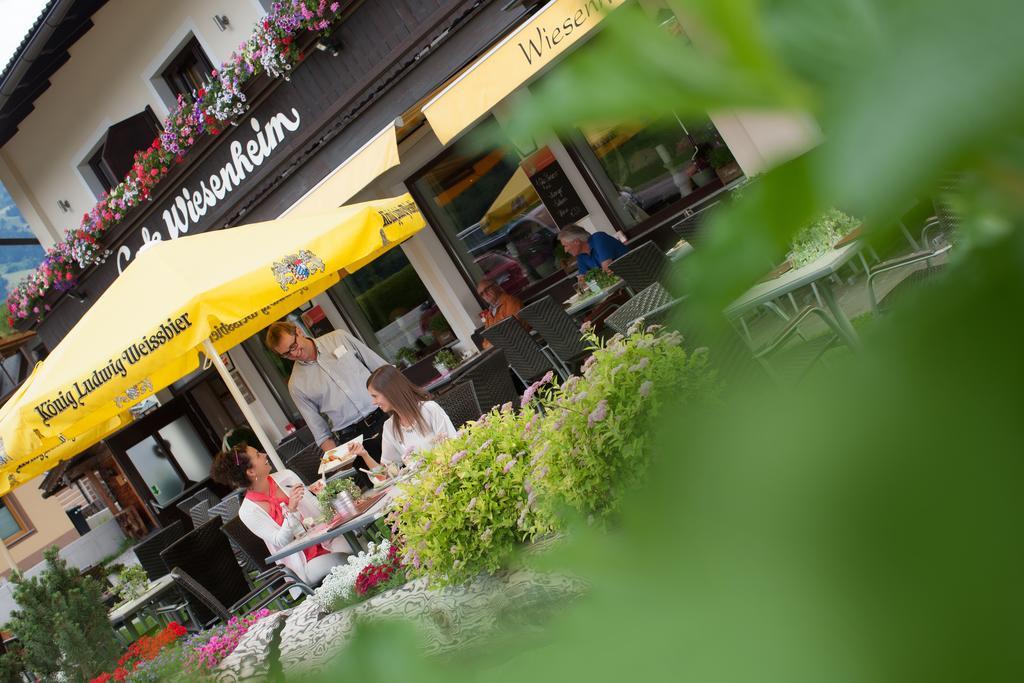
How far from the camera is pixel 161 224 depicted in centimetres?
1243

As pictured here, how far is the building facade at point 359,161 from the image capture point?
895cm

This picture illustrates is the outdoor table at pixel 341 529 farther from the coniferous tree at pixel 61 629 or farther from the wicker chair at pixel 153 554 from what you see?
the wicker chair at pixel 153 554

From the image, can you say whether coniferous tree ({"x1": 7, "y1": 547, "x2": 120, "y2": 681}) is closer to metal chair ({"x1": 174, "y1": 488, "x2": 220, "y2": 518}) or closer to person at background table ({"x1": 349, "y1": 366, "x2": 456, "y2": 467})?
person at background table ({"x1": 349, "y1": 366, "x2": 456, "y2": 467})

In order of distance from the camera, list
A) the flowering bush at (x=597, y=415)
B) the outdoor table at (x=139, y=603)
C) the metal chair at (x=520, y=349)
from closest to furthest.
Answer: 1. the flowering bush at (x=597, y=415)
2. the metal chair at (x=520, y=349)
3. the outdoor table at (x=139, y=603)

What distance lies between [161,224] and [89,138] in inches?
139

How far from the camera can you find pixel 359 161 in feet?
29.7

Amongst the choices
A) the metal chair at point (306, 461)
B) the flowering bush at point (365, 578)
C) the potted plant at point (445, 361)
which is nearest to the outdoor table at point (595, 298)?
the potted plant at point (445, 361)

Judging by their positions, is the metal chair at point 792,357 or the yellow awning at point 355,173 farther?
the yellow awning at point 355,173

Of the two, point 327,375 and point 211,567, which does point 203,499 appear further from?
point 327,375

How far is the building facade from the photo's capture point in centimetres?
895

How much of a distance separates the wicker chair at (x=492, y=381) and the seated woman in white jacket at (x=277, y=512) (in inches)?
70.4

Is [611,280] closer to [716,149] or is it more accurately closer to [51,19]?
[716,149]

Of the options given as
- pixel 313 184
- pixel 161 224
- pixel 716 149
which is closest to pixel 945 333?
pixel 313 184

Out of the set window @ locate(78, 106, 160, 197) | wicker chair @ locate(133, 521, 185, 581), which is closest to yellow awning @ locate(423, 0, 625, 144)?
wicker chair @ locate(133, 521, 185, 581)
